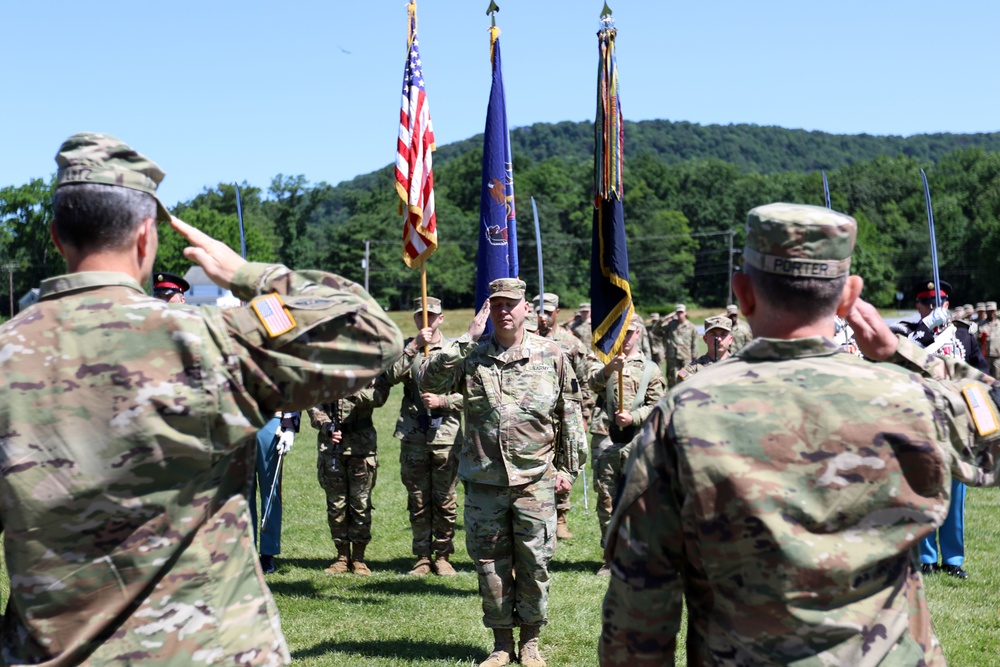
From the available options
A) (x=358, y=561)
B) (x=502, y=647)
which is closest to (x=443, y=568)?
(x=358, y=561)

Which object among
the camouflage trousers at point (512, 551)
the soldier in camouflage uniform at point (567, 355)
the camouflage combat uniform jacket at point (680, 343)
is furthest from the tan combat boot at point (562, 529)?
the camouflage combat uniform jacket at point (680, 343)

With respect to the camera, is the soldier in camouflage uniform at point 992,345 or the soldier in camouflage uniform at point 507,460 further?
the soldier in camouflage uniform at point 992,345

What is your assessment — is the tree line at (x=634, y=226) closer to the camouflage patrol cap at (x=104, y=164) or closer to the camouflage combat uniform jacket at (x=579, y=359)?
the camouflage combat uniform jacket at (x=579, y=359)

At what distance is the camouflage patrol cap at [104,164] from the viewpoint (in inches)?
109

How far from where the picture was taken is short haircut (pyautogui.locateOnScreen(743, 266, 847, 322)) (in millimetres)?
2686

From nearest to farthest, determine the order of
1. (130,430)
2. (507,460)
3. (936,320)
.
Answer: (130,430), (507,460), (936,320)

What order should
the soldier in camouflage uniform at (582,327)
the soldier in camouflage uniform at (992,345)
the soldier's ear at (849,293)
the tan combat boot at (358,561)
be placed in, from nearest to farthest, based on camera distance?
the soldier's ear at (849,293), the tan combat boot at (358,561), the soldier in camouflage uniform at (992,345), the soldier in camouflage uniform at (582,327)

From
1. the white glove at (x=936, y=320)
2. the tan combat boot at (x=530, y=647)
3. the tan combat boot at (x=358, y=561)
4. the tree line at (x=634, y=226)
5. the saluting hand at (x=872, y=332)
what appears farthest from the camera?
the tree line at (x=634, y=226)

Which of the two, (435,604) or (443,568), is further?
(443,568)

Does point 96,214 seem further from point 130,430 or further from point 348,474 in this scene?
point 348,474

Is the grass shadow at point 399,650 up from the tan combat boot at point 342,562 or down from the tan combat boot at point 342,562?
up

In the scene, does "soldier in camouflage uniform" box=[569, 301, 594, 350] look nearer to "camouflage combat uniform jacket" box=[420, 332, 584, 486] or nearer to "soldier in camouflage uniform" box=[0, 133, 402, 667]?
"camouflage combat uniform jacket" box=[420, 332, 584, 486]

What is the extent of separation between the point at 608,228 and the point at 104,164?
503cm

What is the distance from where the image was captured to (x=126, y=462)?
8.64 ft
